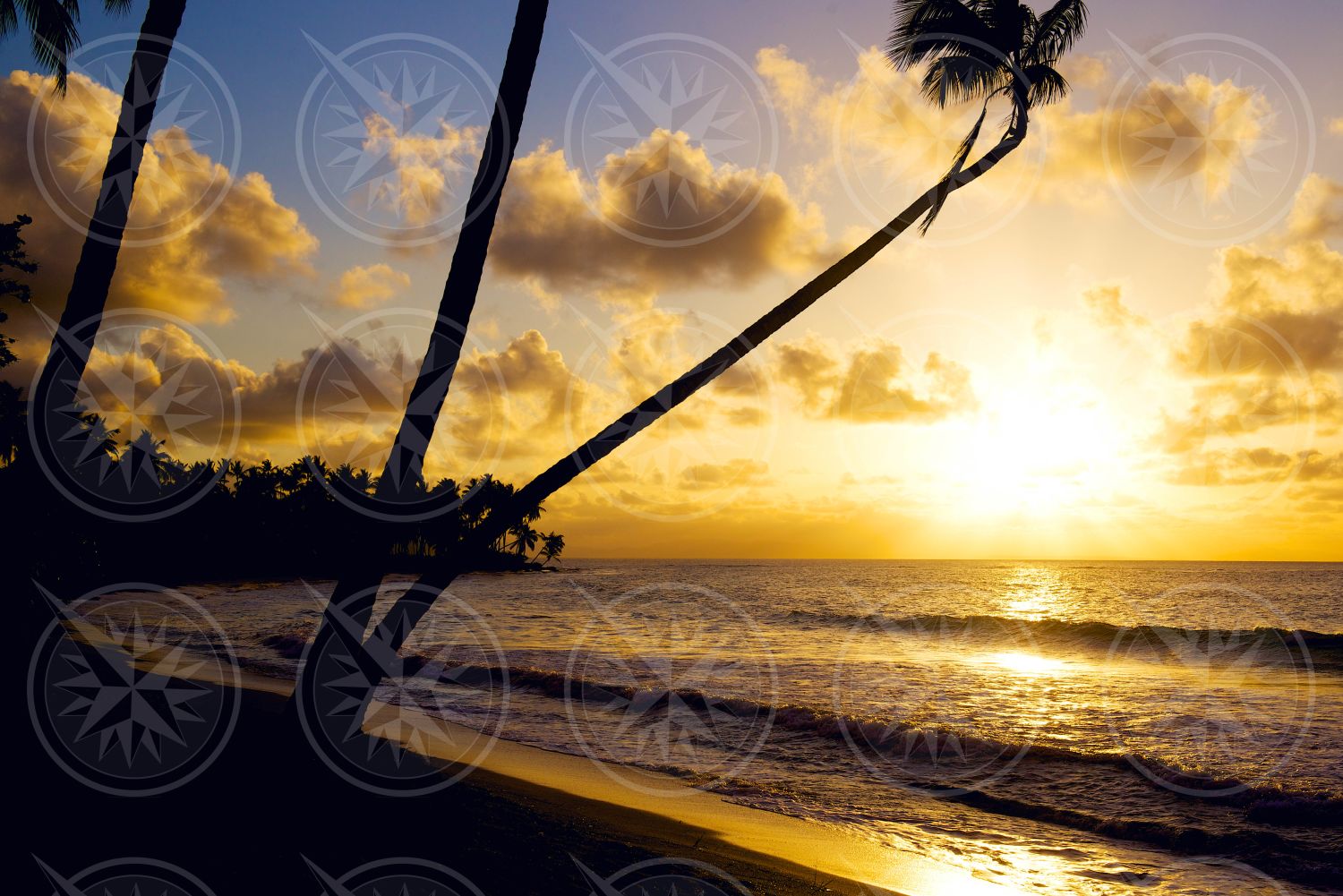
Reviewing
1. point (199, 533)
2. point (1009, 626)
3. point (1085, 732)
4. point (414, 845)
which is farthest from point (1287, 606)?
point (199, 533)

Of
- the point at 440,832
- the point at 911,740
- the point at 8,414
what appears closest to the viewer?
the point at 440,832

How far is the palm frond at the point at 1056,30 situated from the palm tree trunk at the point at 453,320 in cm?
621

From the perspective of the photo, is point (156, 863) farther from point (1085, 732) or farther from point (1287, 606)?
point (1287, 606)

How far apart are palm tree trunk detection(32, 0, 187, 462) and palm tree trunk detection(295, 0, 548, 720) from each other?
3.68m

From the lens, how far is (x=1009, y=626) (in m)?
34.0

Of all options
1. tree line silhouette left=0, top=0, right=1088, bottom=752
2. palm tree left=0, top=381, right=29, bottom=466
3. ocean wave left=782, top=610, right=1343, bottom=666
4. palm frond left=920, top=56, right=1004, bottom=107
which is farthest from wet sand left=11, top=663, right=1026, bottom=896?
ocean wave left=782, top=610, right=1343, bottom=666

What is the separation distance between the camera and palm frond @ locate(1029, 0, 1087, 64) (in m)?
8.13

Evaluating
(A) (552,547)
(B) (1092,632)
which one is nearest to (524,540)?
(A) (552,547)

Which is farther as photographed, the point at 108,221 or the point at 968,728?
the point at 968,728

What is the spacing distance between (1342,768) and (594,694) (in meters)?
11.0

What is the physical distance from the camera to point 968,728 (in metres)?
11.6

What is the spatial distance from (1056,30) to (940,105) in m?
1.46

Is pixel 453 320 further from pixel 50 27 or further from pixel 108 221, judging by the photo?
pixel 50 27

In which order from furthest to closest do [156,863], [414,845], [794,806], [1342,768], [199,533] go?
[199,533], [1342,768], [794,806], [414,845], [156,863]
